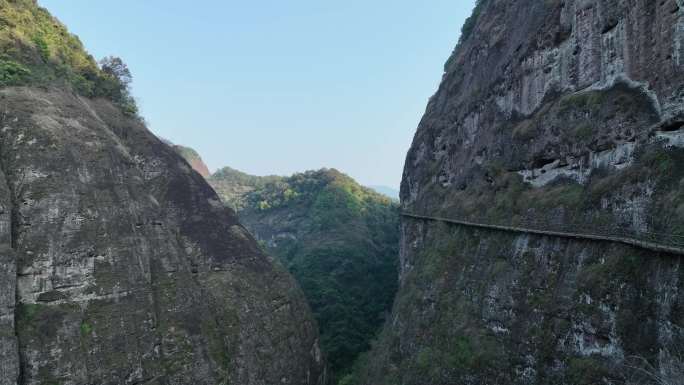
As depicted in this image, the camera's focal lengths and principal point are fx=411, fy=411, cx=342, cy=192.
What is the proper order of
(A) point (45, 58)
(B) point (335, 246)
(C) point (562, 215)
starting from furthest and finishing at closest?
(B) point (335, 246) → (A) point (45, 58) → (C) point (562, 215)

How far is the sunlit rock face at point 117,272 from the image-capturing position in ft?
68.1

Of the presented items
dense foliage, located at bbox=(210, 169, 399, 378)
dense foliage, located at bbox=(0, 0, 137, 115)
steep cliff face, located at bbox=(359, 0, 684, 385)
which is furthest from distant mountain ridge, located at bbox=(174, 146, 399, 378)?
dense foliage, located at bbox=(0, 0, 137, 115)

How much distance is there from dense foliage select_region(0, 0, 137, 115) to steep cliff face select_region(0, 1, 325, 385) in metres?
0.17

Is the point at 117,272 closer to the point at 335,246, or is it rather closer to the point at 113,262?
the point at 113,262

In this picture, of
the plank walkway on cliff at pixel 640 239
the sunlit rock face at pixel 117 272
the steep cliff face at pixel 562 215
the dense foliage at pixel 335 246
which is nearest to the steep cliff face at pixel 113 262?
the sunlit rock face at pixel 117 272

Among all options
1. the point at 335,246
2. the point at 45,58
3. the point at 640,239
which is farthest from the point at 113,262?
the point at 335,246

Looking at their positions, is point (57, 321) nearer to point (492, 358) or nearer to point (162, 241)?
point (162, 241)

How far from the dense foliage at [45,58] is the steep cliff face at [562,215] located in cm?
3101

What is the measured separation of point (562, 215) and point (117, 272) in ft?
79.1

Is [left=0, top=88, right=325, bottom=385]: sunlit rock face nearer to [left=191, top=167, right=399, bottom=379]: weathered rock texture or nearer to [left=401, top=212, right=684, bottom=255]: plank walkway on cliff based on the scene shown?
[left=191, top=167, right=399, bottom=379]: weathered rock texture

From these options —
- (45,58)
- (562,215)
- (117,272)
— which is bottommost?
(117,272)

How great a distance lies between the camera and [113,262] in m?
24.1

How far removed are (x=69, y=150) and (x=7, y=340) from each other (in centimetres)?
1169

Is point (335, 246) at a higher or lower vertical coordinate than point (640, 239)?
lower
